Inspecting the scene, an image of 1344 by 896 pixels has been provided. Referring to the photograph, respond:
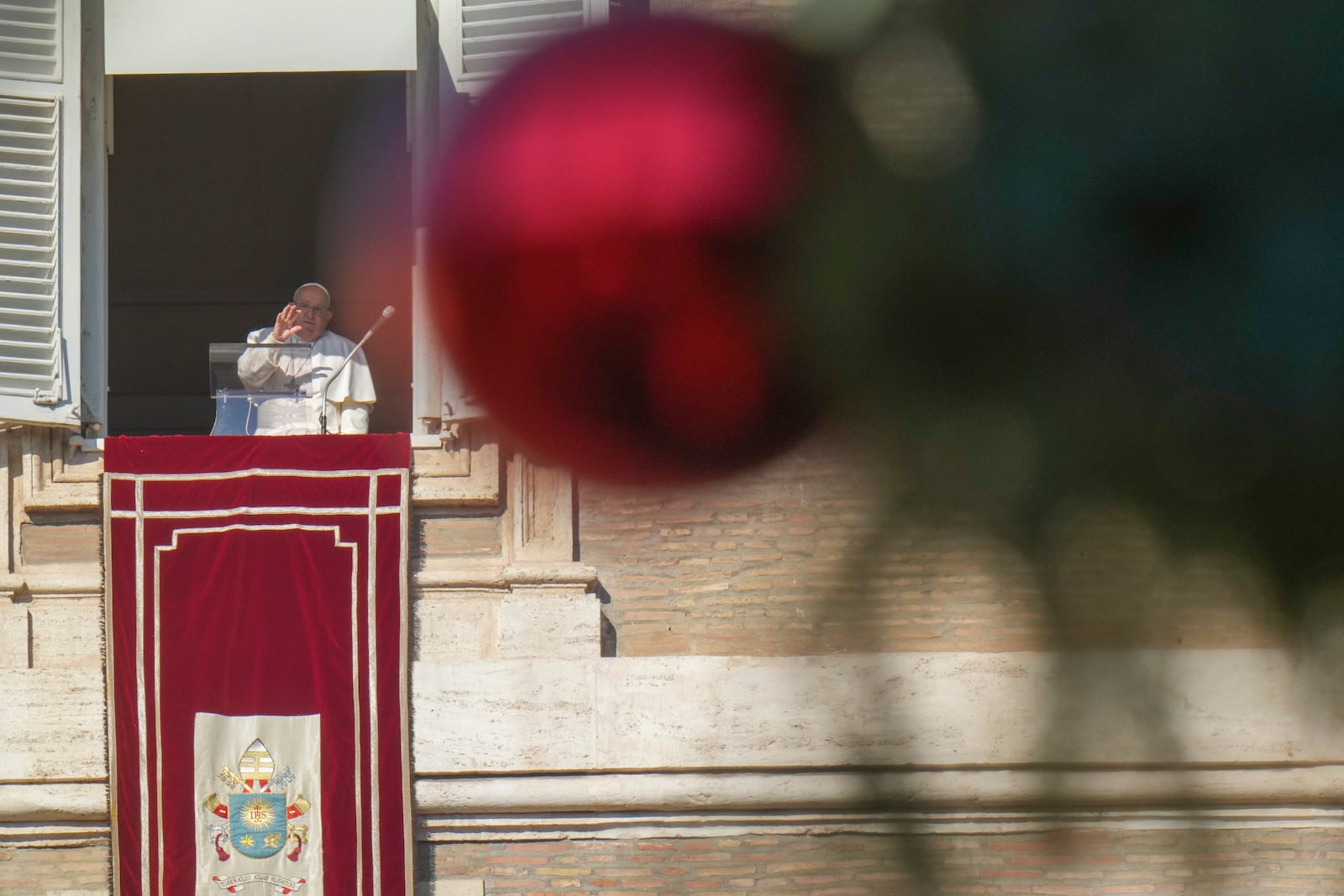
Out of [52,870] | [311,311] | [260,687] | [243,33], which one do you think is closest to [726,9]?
[243,33]

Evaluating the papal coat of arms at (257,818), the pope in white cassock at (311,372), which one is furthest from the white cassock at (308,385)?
the papal coat of arms at (257,818)

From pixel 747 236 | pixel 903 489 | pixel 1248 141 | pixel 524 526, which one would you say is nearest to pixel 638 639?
pixel 524 526

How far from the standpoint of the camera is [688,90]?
6.14 meters

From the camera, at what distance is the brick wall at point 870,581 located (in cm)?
587

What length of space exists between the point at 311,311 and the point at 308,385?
0.34 metres

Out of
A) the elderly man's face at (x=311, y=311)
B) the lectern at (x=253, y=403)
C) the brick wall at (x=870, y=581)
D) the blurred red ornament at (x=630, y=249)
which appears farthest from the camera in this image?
the elderly man's face at (x=311, y=311)

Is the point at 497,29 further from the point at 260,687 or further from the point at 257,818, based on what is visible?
the point at 257,818

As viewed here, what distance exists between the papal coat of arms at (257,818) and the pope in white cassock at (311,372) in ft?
4.17

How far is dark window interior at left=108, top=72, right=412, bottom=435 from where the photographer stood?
1012cm

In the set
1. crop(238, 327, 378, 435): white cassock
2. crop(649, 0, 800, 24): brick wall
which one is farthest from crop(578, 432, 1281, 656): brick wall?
crop(649, 0, 800, 24): brick wall

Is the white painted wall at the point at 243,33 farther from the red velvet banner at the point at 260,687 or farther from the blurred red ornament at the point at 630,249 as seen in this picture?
the red velvet banner at the point at 260,687

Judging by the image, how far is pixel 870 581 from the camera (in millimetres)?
5914

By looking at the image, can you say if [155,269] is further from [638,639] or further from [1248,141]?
[1248,141]

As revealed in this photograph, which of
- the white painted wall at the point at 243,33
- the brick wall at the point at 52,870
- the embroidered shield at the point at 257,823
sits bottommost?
the brick wall at the point at 52,870
